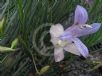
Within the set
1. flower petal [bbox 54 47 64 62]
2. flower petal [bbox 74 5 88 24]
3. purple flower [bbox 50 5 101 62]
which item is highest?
flower petal [bbox 74 5 88 24]

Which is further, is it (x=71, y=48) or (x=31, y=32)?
(x=31, y=32)

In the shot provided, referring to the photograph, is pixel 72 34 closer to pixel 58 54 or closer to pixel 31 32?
pixel 58 54

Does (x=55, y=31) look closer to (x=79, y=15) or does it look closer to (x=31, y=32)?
(x=79, y=15)

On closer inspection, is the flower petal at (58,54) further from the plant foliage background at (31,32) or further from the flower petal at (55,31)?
the plant foliage background at (31,32)

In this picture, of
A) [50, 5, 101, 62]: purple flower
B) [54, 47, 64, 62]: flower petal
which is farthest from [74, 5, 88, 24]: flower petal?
[54, 47, 64, 62]: flower petal

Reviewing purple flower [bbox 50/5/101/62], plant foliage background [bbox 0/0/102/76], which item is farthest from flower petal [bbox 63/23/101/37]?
plant foliage background [bbox 0/0/102/76]

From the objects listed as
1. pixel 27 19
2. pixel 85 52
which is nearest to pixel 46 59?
pixel 27 19

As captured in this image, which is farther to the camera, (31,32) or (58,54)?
(31,32)

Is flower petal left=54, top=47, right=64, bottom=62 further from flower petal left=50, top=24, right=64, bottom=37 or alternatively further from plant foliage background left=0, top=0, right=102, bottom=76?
plant foliage background left=0, top=0, right=102, bottom=76

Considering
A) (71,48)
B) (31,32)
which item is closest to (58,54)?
(71,48)

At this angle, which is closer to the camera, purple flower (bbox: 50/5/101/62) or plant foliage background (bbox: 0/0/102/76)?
purple flower (bbox: 50/5/101/62)

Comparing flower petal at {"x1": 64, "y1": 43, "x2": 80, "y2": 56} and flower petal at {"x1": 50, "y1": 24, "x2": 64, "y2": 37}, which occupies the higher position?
flower petal at {"x1": 50, "y1": 24, "x2": 64, "y2": 37}

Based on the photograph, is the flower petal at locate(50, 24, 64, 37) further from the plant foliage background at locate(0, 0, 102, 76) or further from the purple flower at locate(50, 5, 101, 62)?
the plant foliage background at locate(0, 0, 102, 76)
